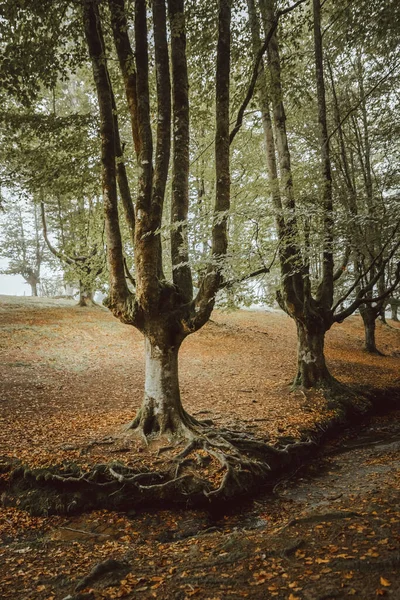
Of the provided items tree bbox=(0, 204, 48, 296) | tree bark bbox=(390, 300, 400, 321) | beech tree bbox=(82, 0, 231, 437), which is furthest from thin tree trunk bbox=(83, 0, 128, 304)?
tree bbox=(0, 204, 48, 296)

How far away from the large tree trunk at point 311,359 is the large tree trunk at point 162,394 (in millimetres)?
4625

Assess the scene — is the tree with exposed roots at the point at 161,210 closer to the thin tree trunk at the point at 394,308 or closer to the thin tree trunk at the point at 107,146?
the thin tree trunk at the point at 107,146

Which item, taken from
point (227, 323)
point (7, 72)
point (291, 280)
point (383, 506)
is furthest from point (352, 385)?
point (7, 72)

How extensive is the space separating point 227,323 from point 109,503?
15.5 meters

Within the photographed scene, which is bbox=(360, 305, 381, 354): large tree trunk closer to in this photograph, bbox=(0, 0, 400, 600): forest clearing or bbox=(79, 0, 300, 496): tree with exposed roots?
bbox=(0, 0, 400, 600): forest clearing

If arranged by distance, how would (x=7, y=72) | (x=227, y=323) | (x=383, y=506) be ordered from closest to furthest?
(x=383, y=506)
(x=7, y=72)
(x=227, y=323)

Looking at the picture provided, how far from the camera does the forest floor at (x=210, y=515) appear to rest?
3.24 metres

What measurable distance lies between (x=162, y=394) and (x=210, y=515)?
7.19 feet

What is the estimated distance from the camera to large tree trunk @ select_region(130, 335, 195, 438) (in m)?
6.43

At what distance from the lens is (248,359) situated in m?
14.1

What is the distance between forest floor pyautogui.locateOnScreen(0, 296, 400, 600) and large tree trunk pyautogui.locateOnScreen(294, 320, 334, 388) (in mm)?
678

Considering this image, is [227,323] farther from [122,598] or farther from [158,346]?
[122,598]

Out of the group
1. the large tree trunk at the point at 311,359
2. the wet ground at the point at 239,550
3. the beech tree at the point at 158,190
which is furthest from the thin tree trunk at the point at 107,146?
the large tree trunk at the point at 311,359

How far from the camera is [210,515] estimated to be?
16.4 ft
